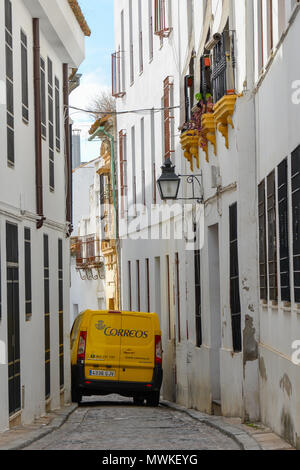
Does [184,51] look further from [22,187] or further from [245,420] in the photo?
[245,420]

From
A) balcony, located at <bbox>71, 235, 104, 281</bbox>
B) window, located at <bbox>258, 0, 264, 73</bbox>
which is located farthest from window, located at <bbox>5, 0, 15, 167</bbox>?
balcony, located at <bbox>71, 235, 104, 281</bbox>

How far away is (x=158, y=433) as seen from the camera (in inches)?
579

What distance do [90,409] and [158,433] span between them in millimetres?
7058

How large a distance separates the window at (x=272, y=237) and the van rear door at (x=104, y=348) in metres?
8.76

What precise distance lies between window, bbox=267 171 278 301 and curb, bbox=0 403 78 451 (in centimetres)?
346

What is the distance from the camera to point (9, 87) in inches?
640

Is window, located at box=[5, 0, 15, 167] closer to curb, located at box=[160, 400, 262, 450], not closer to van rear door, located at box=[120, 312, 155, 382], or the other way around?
curb, located at box=[160, 400, 262, 450]

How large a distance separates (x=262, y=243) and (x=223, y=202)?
315 centimetres

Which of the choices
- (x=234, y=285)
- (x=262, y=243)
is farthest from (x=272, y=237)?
(x=234, y=285)

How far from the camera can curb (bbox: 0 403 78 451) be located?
12745 mm

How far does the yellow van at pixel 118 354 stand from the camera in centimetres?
2214

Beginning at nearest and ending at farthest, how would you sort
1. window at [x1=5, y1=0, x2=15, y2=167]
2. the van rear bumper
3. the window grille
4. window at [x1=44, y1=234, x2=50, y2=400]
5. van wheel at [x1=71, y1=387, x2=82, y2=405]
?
window at [x1=5, y1=0, x2=15, y2=167], window at [x1=44, y1=234, x2=50, y2=400], the van rear bumper, van wheel at [x1=71, y1=387, x2=82, y2=405], the window grille

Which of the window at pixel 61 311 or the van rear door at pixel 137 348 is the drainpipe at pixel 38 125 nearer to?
the window at pixel 61 311

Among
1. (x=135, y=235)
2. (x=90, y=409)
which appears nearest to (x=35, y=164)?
(x=90, y=409)
